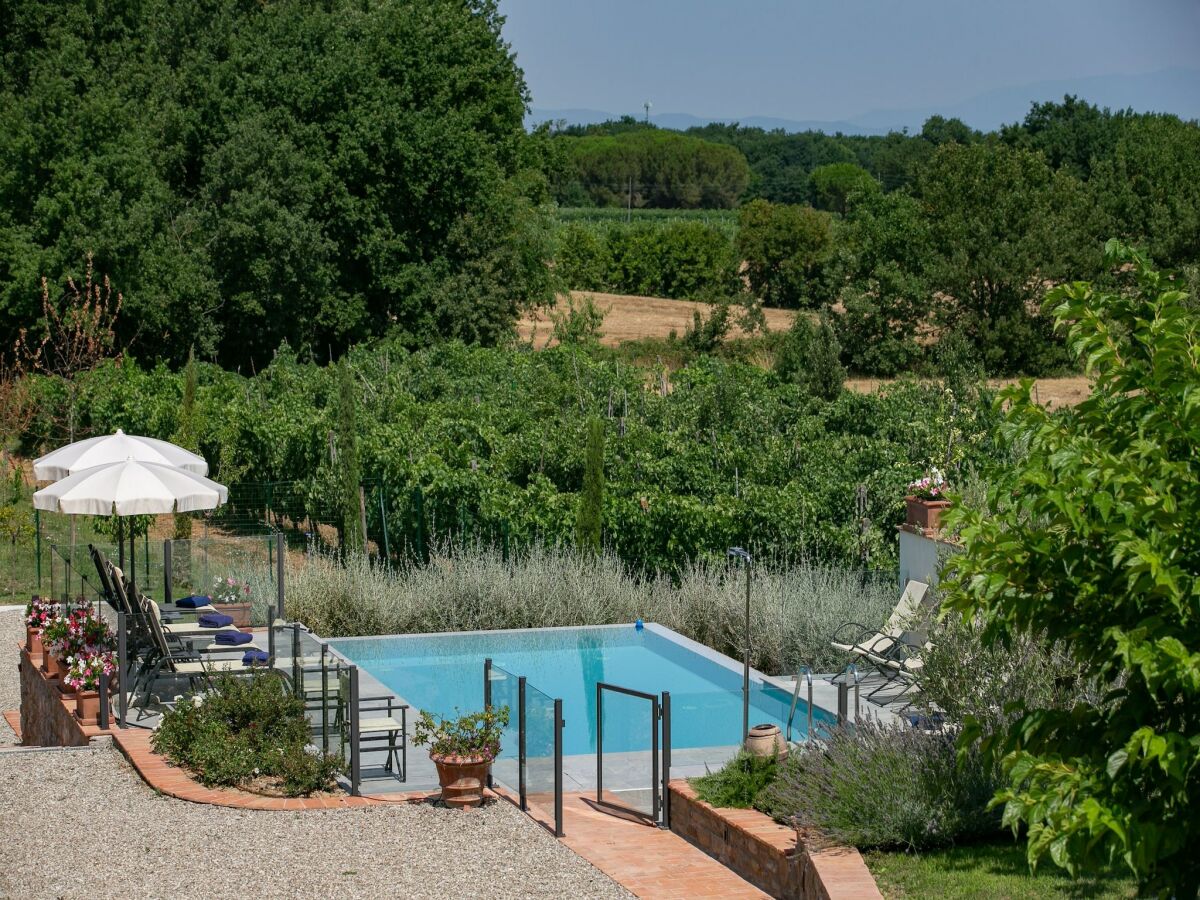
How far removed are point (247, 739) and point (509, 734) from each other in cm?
164

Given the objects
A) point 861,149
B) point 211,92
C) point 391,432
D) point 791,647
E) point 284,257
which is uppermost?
point 861,149

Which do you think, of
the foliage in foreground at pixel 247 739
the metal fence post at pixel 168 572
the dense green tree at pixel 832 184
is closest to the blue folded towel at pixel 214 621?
the metal fence post at pixel 168 572

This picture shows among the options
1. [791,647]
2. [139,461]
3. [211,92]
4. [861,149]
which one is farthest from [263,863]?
[861,149]

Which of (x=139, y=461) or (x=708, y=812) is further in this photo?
(x=139, y=461)

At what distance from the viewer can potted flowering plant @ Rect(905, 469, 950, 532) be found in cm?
1343

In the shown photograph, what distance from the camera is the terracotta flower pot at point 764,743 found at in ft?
27.0

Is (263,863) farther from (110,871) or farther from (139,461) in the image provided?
(139,461)

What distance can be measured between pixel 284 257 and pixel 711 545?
17743mm

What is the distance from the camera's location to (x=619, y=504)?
16.9 m

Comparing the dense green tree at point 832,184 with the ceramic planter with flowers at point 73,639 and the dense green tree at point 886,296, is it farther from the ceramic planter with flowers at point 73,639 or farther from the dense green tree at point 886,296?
the ceramic planter with flowers at point 73,639

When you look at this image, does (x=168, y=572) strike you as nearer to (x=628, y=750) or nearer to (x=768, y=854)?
(x=628, y=750)

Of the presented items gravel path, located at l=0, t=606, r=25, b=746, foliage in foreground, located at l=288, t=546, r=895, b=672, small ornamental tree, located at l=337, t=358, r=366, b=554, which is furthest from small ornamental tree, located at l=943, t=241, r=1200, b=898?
small ornamental tree, located at l=337, t=358, r=366, b=554

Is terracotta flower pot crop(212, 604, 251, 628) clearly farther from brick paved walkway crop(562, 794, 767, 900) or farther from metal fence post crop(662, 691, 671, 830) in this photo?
metal fence post crop(662, 691, 671, 830)

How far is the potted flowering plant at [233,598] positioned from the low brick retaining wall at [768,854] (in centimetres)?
544
